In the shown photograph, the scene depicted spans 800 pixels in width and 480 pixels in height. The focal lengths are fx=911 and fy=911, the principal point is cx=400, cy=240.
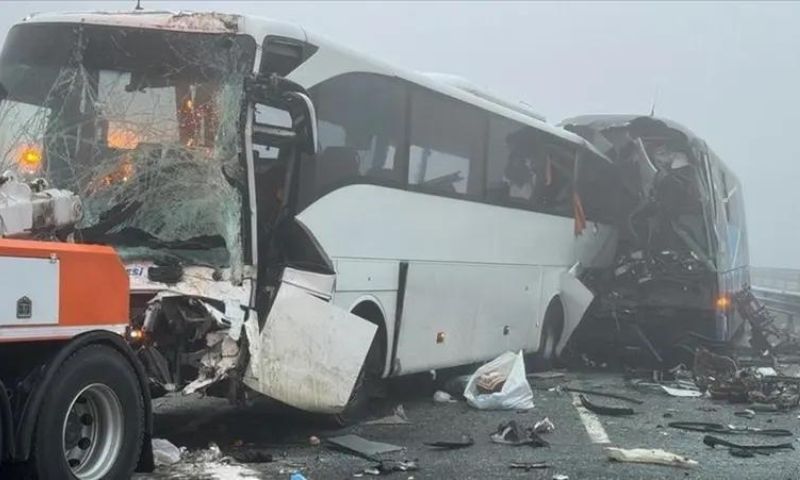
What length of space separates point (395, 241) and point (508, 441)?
238 cm

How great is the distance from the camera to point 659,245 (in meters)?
14.7

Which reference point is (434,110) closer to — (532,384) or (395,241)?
(395,241)

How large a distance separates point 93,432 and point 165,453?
1376mm

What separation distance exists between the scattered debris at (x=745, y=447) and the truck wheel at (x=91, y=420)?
204 inches

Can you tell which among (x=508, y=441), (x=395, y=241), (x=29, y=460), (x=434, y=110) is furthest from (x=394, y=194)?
(x=29, y=460)

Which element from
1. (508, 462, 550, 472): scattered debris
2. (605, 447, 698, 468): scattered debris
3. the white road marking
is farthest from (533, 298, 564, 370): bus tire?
(508, 462, 550, 472): scattered debris

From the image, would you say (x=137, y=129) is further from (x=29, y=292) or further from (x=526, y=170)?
(x=526, y=170)

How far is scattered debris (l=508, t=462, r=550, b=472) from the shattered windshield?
8.97 ft

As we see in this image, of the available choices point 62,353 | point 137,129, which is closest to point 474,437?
point 137,129

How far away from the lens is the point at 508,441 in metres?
8.25

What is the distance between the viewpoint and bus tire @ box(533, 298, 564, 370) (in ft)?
46.5

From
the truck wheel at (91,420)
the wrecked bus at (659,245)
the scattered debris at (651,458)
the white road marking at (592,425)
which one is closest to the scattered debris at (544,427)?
the white road marking at (592,425)

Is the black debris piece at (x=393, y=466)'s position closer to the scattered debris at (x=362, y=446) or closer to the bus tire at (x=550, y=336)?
the scattered debris at (x=362, y=446)

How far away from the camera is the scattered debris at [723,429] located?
903cm
